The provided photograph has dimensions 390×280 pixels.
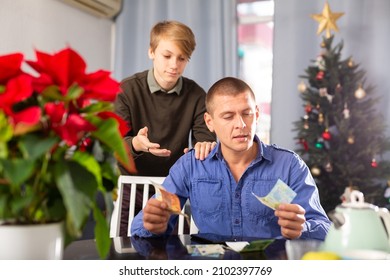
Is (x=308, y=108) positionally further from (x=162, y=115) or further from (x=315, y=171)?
(x=162, y=115)

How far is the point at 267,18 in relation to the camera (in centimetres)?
412

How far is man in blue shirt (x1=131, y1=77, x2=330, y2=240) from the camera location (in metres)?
1.46

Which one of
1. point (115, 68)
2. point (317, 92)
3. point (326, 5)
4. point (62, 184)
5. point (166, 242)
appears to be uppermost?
point (326, 5)

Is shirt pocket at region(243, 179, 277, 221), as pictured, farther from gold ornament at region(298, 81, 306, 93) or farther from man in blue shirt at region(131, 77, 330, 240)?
gold ornament at region(298, 81, 306, 93)

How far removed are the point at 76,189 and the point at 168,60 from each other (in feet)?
5.05

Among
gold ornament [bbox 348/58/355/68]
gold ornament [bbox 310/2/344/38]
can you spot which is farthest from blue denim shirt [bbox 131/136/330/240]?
gold ornament [bbox 310/2/344/38]

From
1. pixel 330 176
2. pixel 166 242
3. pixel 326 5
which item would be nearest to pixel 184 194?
pixel 166 242

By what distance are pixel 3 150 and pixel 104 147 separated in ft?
0.47

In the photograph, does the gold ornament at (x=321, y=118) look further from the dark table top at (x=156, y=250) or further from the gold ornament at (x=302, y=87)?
the dark table top at (x=156, y=250)

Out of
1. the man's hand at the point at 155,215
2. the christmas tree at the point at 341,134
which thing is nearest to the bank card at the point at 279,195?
the man's hand at the point at 155,215

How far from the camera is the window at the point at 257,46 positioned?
13.4ft

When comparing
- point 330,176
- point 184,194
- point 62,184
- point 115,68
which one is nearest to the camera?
point 62,184
